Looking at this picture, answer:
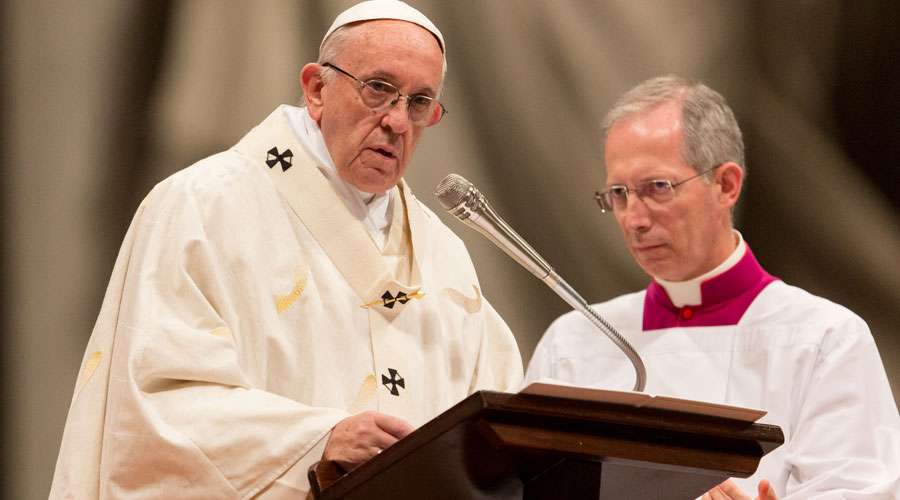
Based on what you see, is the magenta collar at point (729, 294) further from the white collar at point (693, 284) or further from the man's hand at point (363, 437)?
the man's hand at point (363, 437)

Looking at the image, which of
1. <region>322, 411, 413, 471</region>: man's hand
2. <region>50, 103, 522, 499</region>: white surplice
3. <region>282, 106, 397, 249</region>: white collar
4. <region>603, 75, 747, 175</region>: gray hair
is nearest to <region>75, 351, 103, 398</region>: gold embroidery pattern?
<region>50, 103, 522, 499</region>: white surplice

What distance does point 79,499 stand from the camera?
2.68m

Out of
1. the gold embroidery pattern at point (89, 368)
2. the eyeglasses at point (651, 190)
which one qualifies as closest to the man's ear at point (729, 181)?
the eyeglasses at point (651, 190)

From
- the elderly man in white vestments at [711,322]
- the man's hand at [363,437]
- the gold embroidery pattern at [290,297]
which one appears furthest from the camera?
the elderly man in white vestments at [711,322]

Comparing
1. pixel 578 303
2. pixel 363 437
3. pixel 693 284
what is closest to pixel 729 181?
pixel 693 284

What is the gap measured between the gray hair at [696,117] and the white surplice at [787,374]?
531 millimetres

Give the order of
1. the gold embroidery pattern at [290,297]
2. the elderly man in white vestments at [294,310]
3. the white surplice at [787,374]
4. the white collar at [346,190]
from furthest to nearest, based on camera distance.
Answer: the white surplice at [787,374] → the white collar at [346,190] → the gold embroidery pattern at [290,297] → the elderly man in white vestments at [294,310]

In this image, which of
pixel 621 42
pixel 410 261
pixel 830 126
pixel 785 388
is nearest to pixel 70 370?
pixel 410 261

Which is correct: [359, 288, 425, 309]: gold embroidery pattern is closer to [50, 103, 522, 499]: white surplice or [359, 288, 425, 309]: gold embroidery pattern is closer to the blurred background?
[50, 103, 522, 499]: white surplice

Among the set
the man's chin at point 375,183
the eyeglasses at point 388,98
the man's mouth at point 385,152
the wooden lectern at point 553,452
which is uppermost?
the eyeglasses at point 388,98

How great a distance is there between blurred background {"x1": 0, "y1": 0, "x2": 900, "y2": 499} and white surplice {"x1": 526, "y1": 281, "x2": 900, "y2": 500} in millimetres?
858

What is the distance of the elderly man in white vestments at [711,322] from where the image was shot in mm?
3893

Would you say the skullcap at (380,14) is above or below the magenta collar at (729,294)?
above

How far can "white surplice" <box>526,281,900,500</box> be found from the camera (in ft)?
12.4
